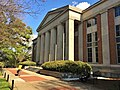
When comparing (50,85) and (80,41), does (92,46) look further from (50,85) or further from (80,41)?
(50,85)

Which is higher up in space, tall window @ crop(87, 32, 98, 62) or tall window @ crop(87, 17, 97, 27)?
tall window @ crop(87, 17, 97, 27)

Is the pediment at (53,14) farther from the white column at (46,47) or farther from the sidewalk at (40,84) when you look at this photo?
the sidewalk at (40,84)

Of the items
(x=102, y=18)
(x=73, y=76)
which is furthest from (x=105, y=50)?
(x=73, y=76)

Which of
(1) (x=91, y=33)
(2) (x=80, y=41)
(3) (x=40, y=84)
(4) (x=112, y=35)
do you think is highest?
(1) (x=91, y=33)

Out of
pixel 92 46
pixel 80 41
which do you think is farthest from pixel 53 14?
pixel 92 46

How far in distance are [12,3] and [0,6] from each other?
604 millimetres

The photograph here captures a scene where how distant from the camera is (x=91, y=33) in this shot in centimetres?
2397

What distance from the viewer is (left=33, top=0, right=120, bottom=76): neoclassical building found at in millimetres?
19755

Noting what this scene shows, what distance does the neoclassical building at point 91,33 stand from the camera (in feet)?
64.8

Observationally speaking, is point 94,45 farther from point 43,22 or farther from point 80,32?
point 43,22

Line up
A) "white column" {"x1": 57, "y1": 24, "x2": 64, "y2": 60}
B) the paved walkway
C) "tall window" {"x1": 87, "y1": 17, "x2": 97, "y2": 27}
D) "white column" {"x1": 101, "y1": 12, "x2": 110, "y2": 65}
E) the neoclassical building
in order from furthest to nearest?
"white column" {"x1": 57, "y1": 24, "x2": 64, "y2": 60} < "tall window" {"x1": 87, "y1": 17, "x2": 97, "y2": 27} < "white column" {"x1": 101, "y1": 12, "x2": 110, "y2": 65} < the neoclassical building < the paved walkway

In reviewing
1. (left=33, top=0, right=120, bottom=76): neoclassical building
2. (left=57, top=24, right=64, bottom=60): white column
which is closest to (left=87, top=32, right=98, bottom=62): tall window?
(left=33, top=0, right=120, bottom=76): neoclassical building

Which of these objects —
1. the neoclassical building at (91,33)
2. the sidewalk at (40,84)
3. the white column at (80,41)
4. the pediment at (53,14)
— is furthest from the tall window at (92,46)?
the sidewalk at (40,84)

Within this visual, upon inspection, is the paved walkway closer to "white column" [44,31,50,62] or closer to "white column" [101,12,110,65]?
"white column" [101,12,110,65]
